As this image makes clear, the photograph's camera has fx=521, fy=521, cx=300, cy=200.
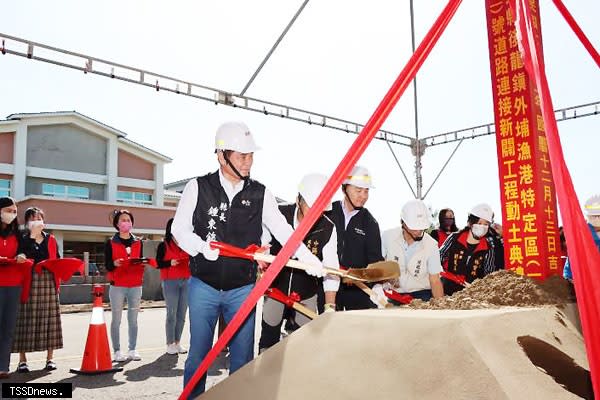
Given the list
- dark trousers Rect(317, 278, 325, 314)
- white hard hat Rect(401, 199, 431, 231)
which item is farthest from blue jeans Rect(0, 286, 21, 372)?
white hard hat Rect(401, 199, 431, 231)

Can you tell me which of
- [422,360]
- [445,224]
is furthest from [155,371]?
[445,224]

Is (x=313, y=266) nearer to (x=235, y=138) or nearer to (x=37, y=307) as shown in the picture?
(x=235, y=138)

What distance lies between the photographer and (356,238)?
13.2 ft

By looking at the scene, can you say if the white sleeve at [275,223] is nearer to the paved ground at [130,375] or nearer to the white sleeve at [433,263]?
the white sleeve at [433,263]

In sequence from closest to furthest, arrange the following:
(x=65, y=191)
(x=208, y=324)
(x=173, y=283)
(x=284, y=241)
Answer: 1. (x=208, y=324)
2. (x=284, y=241)
3. (x=173, y=283)
4. (x=65, y=191)

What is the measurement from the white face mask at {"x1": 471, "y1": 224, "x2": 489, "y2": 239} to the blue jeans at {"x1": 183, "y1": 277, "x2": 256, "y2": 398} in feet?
9.76

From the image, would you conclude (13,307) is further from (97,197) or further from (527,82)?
(97,197)

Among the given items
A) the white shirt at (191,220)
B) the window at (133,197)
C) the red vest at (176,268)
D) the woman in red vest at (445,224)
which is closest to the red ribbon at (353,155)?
the white shirt at (191,220)

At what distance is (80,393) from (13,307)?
1138mm

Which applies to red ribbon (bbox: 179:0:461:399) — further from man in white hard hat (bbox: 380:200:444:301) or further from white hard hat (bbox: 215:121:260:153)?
man in white hard hat (bbox: 380:200:444:301)

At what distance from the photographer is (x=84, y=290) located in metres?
12.7

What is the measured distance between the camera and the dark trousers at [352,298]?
13.0 feet

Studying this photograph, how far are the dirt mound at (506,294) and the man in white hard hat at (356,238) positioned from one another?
887 mm

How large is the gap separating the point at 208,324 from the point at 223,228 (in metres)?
0.52
